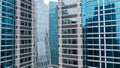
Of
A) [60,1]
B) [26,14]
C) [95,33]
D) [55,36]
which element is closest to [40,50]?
[55,36]

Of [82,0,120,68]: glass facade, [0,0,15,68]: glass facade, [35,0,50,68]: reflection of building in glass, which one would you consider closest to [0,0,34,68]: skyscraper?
[0,0,15,68]: glass facade

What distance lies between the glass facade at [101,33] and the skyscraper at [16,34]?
17.3m

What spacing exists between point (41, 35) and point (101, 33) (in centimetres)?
4725

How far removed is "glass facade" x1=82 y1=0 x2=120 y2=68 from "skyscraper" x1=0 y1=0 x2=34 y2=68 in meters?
17.3

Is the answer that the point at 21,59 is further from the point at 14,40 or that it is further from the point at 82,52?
the point at 82,52

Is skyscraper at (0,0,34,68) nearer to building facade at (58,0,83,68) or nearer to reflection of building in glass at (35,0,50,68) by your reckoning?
building facade at (58,0,83,68)

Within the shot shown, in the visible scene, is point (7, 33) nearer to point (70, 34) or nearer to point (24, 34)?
point (24, 34)

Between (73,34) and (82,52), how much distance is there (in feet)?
16.4

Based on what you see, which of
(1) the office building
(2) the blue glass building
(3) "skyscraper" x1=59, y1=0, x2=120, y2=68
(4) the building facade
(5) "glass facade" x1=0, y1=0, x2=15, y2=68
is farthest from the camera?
(2) the blue glass building

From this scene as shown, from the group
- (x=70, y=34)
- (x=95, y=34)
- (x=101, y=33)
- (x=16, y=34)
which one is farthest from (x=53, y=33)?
(x=101, y=33)

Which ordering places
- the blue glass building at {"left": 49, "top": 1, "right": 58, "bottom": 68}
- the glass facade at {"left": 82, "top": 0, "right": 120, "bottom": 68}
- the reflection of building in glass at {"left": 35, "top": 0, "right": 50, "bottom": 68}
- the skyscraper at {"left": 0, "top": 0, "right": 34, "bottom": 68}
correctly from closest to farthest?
the glass facade at {"left": 82, "top": 0, "right": 120, "bottom": 68} → the skyscraper at {"left": 0, "top": 0, "right": 34, "bottom": 68} → the reflection of building in glass at {"left": 35, "top": 0, "right": 50, "bottom": 68} → the blue glass building at {"left": 49, "top": 1, "right": 58, "bottom": 68}

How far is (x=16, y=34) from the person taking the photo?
130 ft

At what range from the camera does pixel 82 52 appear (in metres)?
35.5

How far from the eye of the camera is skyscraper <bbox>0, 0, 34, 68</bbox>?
3591 centimetres
